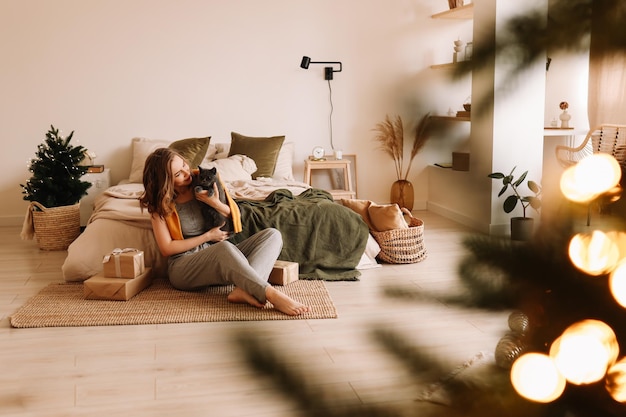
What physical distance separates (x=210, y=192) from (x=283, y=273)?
661 millimetres

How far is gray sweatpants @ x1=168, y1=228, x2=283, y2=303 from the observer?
340 cm

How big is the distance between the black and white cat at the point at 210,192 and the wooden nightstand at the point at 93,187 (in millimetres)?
2131

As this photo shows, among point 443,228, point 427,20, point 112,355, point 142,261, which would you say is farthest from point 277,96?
point 112,355

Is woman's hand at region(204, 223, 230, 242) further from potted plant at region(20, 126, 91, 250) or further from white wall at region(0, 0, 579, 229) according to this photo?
white wall at region(0, 0, 579, 229)

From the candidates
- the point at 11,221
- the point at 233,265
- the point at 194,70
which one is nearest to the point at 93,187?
the point at 11,221

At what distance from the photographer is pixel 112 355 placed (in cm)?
284

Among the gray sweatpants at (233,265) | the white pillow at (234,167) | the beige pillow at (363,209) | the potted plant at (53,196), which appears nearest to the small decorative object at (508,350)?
the gray sweatpants at (233,265)

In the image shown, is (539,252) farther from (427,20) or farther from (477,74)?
(427,20)

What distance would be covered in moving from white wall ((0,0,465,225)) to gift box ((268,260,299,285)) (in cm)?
267

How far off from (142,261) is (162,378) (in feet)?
4.07

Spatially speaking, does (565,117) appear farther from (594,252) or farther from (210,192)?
(594,252)

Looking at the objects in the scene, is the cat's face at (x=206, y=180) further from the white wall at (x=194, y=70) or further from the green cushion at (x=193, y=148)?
the white wall at (x=194, y=70)

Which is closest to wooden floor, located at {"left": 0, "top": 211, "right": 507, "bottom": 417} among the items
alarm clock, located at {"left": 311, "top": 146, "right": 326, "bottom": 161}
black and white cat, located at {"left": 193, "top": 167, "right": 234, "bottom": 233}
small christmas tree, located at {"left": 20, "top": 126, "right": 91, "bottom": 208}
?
black and white cat, located at {"left": 193, "top": 167, "right": 234, "bottom": 233}

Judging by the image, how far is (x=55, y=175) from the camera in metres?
5.00
